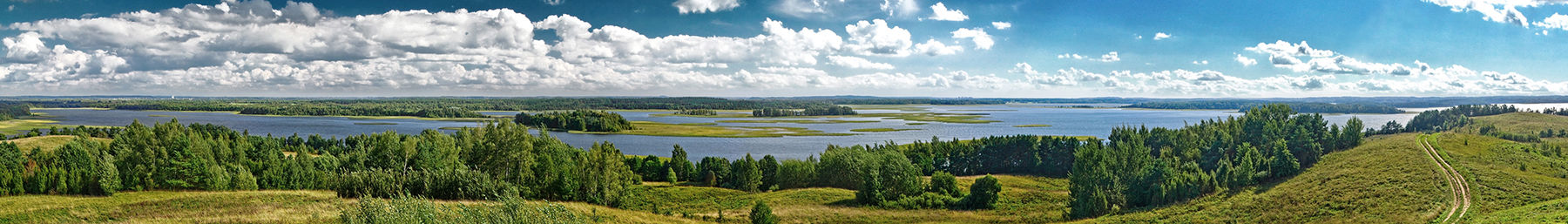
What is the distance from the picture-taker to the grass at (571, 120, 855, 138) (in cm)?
13662

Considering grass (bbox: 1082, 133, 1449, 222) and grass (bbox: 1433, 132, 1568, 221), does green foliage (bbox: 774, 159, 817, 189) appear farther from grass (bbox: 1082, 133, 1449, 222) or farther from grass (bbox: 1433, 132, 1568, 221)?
grass (bbox: 1433, 132, 1568, 221)

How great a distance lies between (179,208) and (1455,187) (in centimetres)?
6842

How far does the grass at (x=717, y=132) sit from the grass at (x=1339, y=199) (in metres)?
82.2

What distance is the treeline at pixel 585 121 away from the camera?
15338cm

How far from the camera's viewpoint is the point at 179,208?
106ft

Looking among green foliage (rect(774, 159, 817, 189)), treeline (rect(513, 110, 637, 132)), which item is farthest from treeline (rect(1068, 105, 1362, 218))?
Answer: treeline (rect(513, 110, 637, 132))

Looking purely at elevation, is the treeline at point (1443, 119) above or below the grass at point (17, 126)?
above

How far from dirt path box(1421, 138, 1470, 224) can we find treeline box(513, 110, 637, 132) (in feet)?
404

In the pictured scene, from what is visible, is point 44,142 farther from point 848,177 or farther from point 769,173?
point 848,177

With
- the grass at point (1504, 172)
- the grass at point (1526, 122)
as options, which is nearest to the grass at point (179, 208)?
the grass at point (1504, 172)

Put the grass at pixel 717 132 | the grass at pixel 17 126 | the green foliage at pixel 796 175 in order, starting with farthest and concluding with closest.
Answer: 1. the grass at pixel 17 126
2. the grass at pixel 717 132
3. the green foliage at pixel 796 175

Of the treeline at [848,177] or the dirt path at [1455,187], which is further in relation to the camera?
the treeline at [848,177]

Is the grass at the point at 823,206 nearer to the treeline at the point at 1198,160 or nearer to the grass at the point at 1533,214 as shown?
the treeline at the point at 1198,160

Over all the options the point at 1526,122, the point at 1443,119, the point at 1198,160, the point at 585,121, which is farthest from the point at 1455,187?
the point at 585,121
